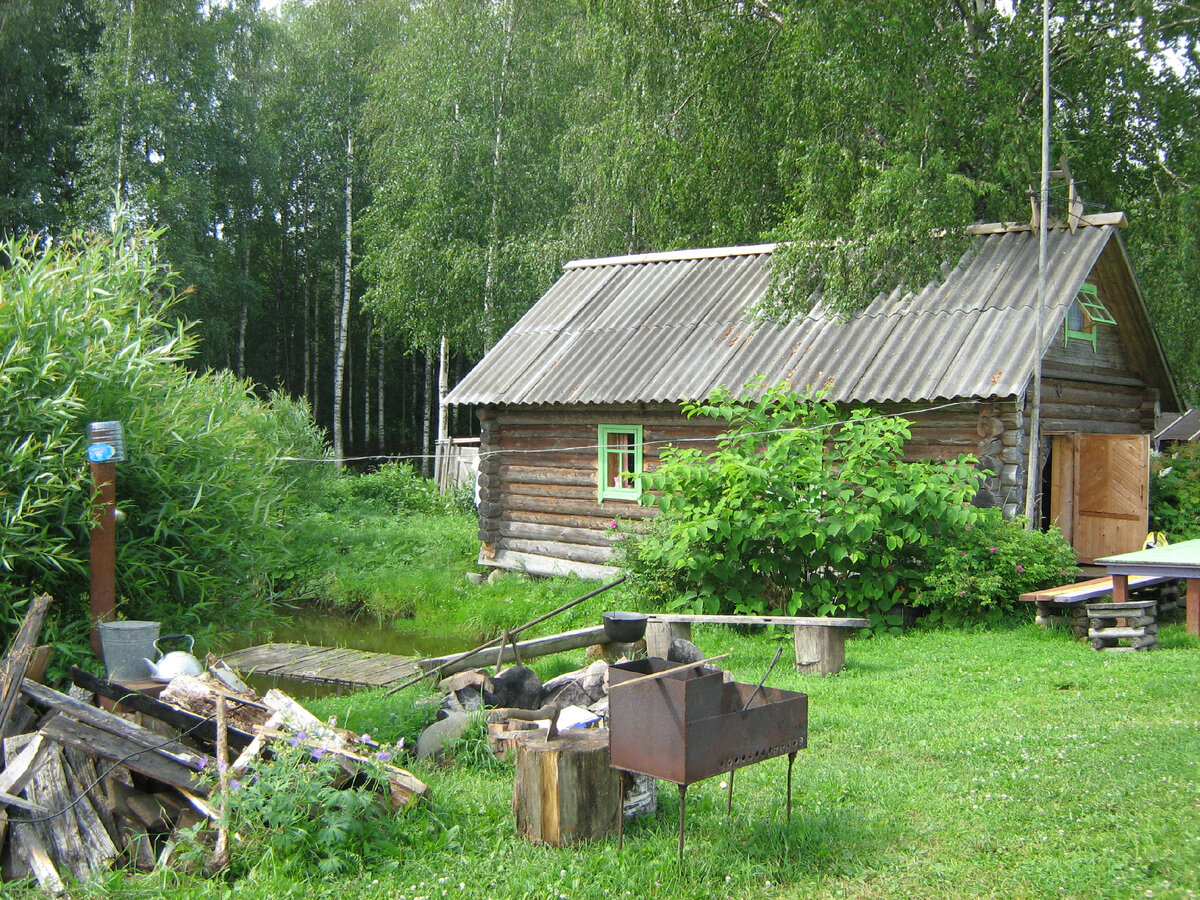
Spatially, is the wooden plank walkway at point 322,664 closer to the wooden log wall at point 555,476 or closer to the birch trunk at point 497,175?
the wooden log wall at point 555,476

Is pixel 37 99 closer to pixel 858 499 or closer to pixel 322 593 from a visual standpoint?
pixel 322 593

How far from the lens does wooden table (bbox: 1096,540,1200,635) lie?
896 cm

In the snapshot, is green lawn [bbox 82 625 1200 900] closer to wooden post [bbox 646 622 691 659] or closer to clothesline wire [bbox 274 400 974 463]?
wooden post [bbox 646 622 691 659]

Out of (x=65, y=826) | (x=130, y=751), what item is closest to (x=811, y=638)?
(x=130, y=751)

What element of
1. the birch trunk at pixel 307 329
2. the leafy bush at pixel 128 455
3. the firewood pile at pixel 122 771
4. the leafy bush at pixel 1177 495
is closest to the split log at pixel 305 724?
the firewood pile at pixel 122 771

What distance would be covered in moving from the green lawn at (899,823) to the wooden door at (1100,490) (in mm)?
5222

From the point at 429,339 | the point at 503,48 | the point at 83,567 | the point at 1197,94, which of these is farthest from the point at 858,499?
the point at 503,48

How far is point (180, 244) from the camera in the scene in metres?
23.3

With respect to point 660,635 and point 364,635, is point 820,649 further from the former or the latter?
point 364,635

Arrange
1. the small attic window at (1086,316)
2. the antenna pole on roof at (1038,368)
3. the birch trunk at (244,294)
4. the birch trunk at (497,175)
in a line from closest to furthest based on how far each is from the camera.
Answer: the antenna pole on roof at (1038,368) < the small attic window at (1086,316) < the birch trunk at (497,175) < the birch trunk at (244,294)

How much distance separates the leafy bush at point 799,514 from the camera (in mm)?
9984

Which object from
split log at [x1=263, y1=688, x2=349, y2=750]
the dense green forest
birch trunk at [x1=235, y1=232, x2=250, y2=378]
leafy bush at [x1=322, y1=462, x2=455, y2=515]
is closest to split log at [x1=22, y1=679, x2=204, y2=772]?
split log at [x1=263, y1=688, x2=349, y2=750]

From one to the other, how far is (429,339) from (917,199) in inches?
543

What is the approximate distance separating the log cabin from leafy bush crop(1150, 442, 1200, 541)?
27.5 inches
